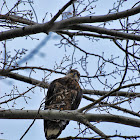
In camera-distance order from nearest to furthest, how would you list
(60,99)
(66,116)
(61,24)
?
1. (66,116)
2. (61,24)
3. (60,99)

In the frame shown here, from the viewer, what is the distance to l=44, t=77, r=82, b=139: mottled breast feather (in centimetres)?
473

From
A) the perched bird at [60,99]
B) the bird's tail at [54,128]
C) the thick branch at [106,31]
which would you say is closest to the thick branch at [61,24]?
the thick branch at [106,31]

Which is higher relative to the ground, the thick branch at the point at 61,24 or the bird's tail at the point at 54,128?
the thick branch at the point at 61,24

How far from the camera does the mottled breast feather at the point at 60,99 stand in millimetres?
4734

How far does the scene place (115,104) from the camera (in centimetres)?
382

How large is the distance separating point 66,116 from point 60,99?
150 centimetres

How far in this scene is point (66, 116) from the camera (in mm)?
3701

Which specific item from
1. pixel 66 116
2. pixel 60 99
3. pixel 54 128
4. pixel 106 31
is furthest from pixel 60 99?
pixel 106 31

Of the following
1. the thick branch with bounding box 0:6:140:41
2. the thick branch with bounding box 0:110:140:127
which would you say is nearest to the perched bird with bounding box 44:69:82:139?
the thick branch with bounding box 0:110:140:127

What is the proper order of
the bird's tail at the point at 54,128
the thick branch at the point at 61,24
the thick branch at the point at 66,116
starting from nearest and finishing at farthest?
the thick branch at the point at 66,116, the thick branch at the point at 61,24, the bird's tail at the point at 54,128

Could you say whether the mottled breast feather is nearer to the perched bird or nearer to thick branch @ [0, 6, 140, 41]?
the perched bird

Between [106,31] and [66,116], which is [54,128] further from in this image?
[106,31]

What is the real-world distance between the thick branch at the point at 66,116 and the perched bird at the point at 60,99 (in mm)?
853

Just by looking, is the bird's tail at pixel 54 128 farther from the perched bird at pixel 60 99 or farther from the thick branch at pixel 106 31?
the thick branch at pixel 106 31
